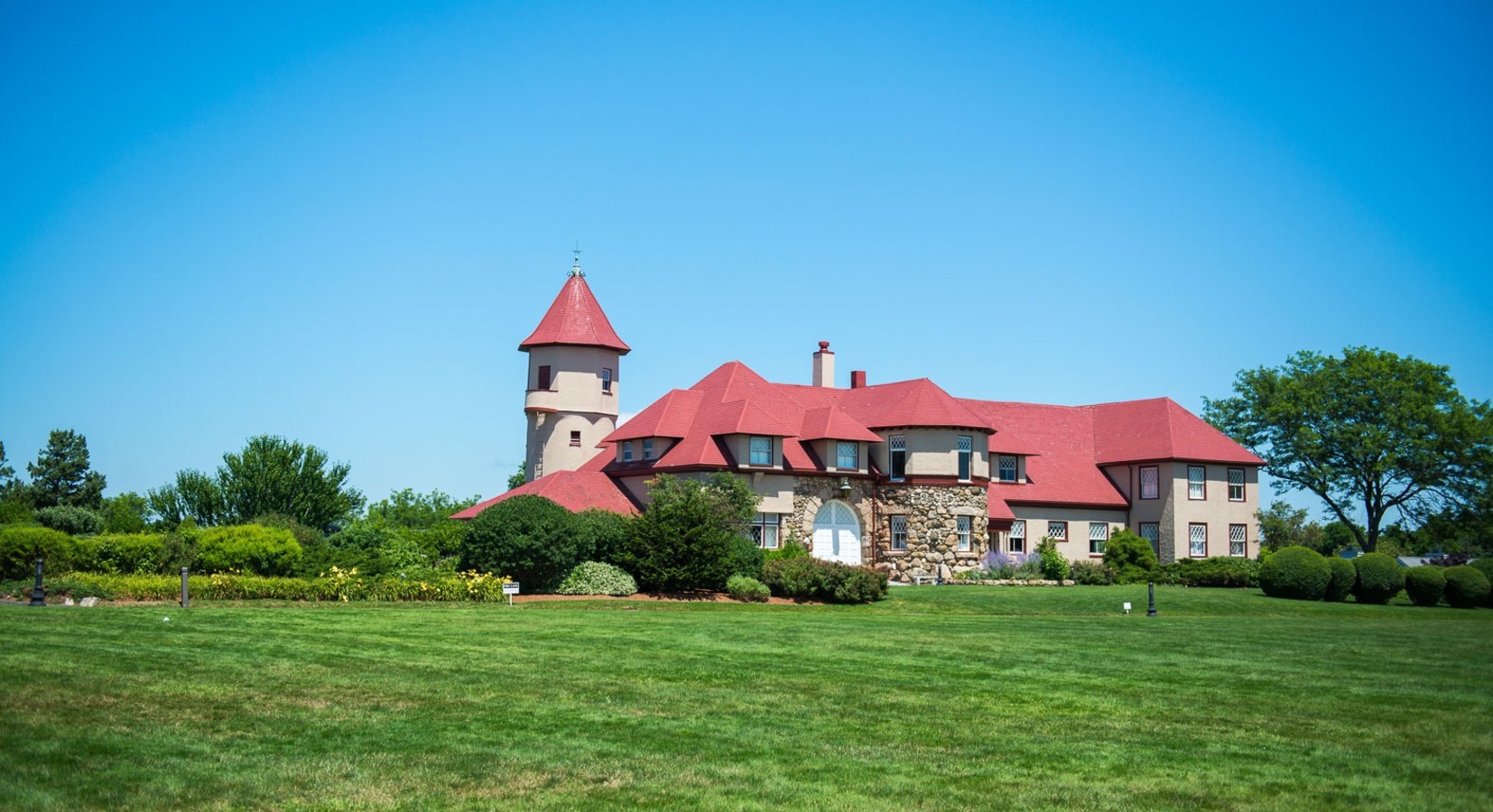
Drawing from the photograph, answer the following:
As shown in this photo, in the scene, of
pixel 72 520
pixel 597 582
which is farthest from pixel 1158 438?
pixel 72 520

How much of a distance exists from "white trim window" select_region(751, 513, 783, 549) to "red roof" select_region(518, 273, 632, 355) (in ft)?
39.0

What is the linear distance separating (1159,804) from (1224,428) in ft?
215

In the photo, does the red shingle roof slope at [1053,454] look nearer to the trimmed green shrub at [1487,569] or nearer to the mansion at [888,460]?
the mansion at [888,460]

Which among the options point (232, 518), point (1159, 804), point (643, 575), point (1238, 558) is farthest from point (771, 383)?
point (1159, 804)

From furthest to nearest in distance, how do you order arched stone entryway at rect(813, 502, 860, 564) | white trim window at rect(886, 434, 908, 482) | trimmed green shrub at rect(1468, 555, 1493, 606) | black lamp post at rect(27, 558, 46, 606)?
1. white trim window at rect(886, 434, 908, 482)
2. arched stone entryway at rect(813, 502, 860, 564)
3. trimmed green shrub at rect(1468, 555, 1493, 606)
4. black lamp post at rect(27, 558, 46, 606)

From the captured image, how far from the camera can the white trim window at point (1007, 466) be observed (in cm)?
5421

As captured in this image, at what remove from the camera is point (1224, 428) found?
72.5 m

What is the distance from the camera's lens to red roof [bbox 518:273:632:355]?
53125 mm

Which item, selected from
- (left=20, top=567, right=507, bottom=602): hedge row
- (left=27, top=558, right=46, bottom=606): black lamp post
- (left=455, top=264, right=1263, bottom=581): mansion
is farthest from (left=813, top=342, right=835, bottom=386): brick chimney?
(left=27, top=558, right=46, bottom=606): black lamp post

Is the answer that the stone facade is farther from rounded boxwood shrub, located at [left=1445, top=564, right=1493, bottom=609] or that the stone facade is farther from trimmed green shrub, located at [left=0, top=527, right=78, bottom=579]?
trimmed green shrub, located at [left=0, top=527, right=78, bottom=579]

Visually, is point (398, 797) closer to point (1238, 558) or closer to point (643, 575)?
point (643, 575)

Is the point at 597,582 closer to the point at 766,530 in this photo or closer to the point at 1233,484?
the point at 766,530

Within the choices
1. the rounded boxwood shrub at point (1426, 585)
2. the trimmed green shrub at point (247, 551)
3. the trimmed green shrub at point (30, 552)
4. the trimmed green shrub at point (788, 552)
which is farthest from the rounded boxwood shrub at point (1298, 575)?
the trimmed green shrub at point (30, 552)

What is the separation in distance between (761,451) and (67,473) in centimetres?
4301
